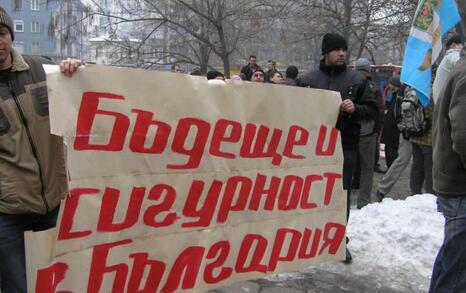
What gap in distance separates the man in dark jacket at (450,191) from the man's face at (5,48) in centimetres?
227

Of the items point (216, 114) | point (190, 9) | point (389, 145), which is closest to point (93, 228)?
point (216, 114)

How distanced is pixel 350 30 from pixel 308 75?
591 inches

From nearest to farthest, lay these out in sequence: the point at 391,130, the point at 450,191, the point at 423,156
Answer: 1. the point at 450,191
2. the point at 423,156
3. the point at 391,130

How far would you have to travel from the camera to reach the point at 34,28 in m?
76.3

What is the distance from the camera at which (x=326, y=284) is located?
4.38 meters

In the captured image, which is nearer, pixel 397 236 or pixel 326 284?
pixel 326 284

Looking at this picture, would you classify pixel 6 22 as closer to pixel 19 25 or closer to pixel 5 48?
pixel 5 48

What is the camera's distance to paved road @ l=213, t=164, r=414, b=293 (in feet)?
14.0

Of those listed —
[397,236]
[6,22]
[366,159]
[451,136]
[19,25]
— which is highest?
[19,25]

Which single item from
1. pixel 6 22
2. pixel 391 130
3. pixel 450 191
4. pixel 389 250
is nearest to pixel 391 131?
pixel 391 130

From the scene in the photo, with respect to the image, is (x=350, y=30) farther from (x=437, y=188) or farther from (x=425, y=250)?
(x=437, y=188)

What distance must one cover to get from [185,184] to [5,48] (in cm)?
114

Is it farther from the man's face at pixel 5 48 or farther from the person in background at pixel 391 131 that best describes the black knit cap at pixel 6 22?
the person in background at pixel 391 131

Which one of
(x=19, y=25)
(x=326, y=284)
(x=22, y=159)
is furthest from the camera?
(x=19, y=25)
